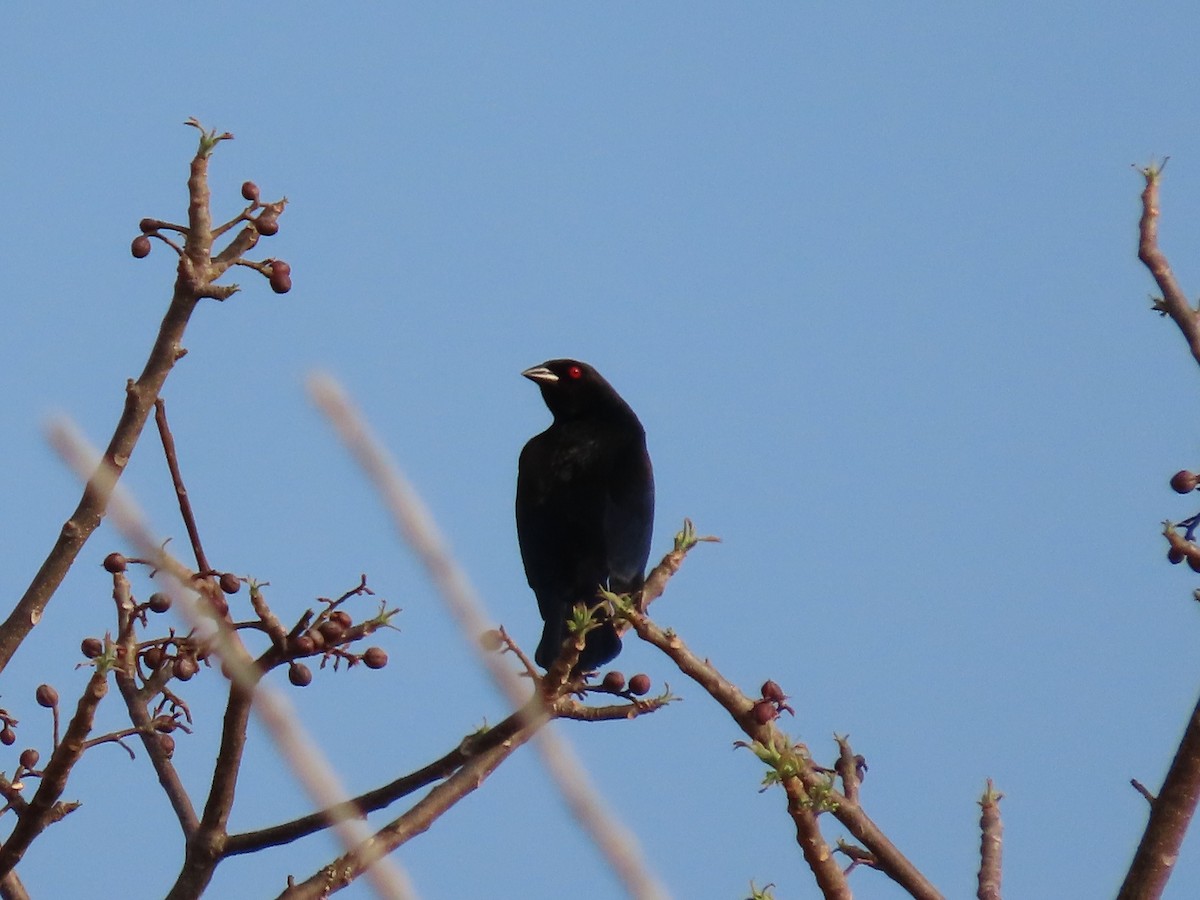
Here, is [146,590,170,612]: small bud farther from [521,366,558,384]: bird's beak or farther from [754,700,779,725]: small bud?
[521,366,558,384]: bird's beak

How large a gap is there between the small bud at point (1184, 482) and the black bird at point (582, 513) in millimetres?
2703

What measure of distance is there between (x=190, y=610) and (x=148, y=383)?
1.77ft

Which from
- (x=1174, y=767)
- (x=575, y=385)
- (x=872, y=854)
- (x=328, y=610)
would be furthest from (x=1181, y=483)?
(x=575, y=385)

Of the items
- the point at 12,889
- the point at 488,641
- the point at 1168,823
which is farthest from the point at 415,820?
the point at 1168,823

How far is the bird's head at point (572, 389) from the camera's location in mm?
7422

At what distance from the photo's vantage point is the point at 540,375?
757 centimetres

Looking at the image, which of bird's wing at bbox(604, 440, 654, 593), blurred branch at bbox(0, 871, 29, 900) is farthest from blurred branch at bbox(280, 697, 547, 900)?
bird's wing at bbox(604, 440, 654, 593)

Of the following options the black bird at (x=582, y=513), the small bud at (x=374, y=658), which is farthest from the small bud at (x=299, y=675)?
the black bird at (x=582, y=513)

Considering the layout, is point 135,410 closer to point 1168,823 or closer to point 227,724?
point 227,724

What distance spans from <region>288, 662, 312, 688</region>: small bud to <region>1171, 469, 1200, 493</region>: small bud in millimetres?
1955

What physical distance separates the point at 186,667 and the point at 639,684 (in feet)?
3.15

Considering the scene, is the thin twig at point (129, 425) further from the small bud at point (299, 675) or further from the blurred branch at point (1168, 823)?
the blurred branch at point (1168, 823)

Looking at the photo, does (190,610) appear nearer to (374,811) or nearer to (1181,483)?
(374,811)

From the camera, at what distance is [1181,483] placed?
11.1ft
